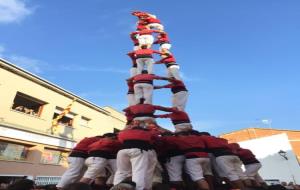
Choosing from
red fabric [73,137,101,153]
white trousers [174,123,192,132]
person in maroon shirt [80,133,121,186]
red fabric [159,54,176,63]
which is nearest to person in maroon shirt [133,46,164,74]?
red fabric [159,54,176,63]

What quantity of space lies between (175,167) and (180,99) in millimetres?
2200

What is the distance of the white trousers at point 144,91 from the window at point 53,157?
44.3ft

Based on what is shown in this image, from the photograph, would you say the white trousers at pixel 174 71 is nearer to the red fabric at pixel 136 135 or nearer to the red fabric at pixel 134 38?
the red fabric at pixel 134 38

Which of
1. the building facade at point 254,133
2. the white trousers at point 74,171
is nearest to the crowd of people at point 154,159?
the white trousers at point 74,171

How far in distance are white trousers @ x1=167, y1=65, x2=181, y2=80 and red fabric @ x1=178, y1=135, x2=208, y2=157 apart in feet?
8.19

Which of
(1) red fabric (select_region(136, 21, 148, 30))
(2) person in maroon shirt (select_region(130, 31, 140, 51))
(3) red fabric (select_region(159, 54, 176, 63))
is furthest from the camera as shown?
(1) red fabric (select_region(136, 21, 148, 30))

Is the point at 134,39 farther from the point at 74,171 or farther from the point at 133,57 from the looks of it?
the point at 74,171

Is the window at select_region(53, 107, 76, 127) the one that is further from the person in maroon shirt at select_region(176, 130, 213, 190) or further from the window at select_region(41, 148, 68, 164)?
the person in maroon shirt at select_region(176, 130, 213, 190)

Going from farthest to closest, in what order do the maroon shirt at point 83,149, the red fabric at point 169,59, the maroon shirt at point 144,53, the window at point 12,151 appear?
1. the window at point 12,151
2. the red fabric at point 169,59
3. the maroon shirt at point 144,53
4. the maroon shirt at point 83,149

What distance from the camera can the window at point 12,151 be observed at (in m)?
15.0

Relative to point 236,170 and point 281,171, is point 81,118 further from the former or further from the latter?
point 236,170

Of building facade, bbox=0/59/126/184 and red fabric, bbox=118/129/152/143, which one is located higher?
building facade, bbox=0/59/126/184

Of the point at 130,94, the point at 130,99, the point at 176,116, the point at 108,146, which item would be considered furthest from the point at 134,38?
the point at 108,146

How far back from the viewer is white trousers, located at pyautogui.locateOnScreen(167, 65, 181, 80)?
7289mm
